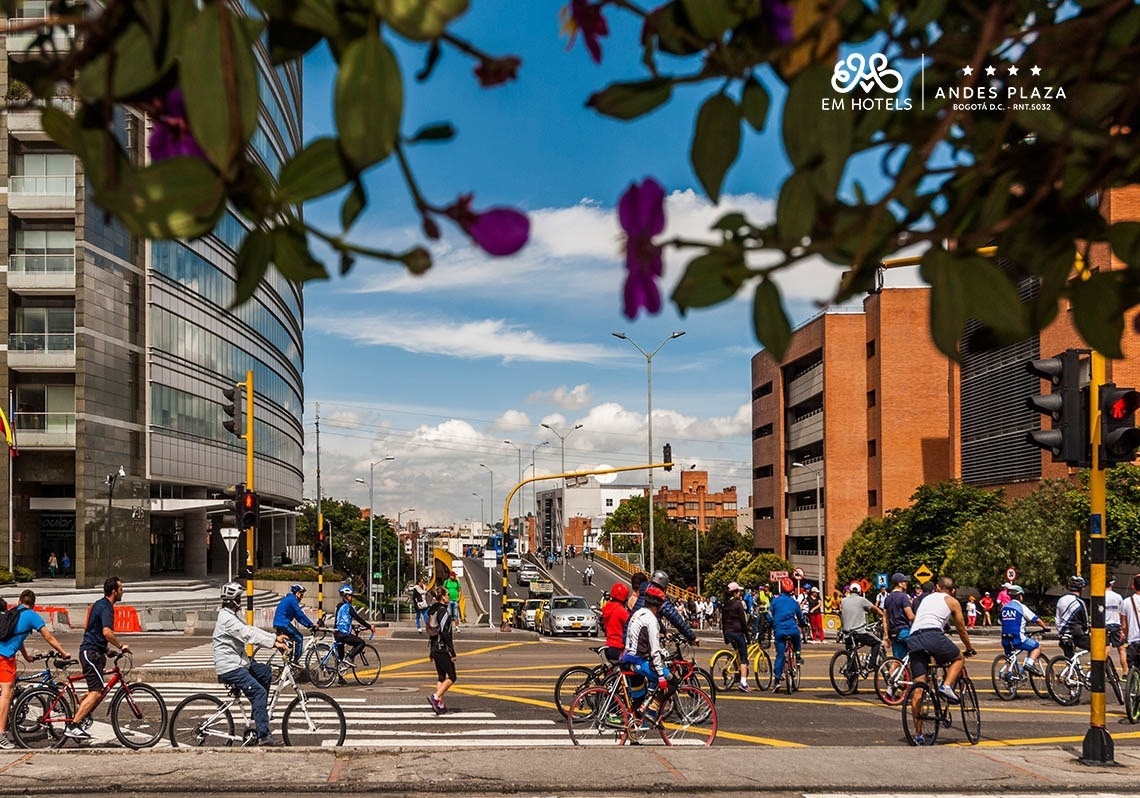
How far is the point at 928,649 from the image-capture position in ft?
44.4

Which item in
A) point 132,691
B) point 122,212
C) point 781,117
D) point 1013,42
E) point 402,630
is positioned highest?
point 1013,42

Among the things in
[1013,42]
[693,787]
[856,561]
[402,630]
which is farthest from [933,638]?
[856,561]

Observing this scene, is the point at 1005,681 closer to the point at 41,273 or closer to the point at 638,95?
the point at 638,95

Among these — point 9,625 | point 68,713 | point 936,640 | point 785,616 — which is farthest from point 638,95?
point 785,616

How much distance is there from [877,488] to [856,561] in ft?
Result: 36.7

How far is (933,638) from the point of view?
13.5m

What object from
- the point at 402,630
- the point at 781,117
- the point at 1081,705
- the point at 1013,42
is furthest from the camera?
the point at 402,630

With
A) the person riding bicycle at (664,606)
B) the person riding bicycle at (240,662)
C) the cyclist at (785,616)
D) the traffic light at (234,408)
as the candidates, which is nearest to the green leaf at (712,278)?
the person riding bicycle at (240,662)

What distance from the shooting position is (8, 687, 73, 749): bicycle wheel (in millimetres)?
13766

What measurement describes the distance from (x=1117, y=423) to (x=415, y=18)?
12080 mm

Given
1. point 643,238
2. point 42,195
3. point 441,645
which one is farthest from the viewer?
point 42,195

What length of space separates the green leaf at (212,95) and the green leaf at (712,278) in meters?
0.64

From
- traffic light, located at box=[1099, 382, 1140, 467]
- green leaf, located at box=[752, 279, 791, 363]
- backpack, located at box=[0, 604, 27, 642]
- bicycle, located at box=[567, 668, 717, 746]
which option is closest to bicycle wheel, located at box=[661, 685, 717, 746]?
bicycle, located at box=[567, 668, 717, 746]

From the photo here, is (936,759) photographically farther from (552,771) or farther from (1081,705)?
(1081,705)
